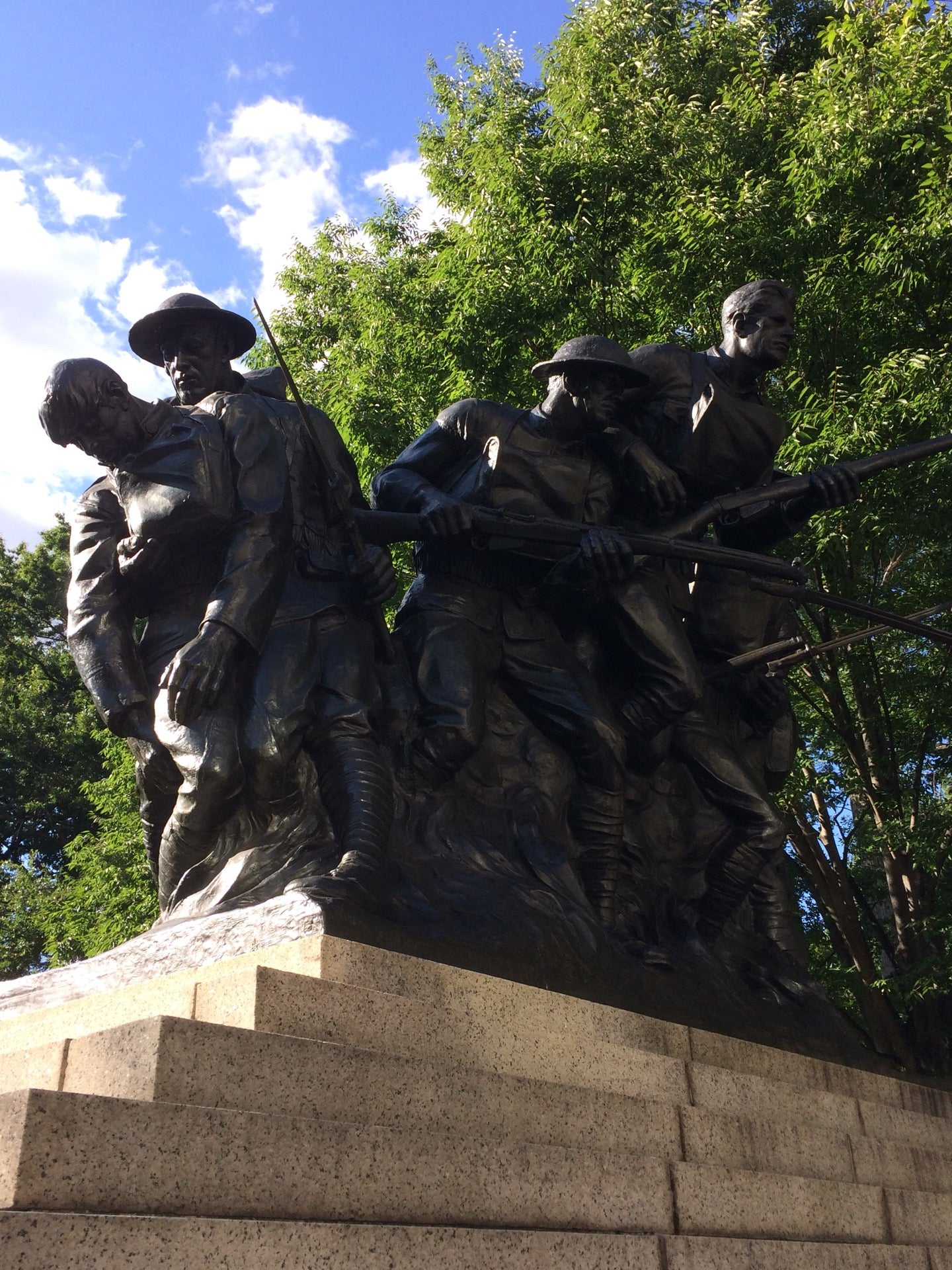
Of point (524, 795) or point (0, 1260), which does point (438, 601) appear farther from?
point (0, 1260)

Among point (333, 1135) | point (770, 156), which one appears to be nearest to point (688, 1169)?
point (333, 1135)

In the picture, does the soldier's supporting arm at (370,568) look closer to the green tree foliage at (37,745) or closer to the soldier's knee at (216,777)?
the soldier's knee at (216,777)

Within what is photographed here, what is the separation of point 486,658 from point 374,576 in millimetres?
795

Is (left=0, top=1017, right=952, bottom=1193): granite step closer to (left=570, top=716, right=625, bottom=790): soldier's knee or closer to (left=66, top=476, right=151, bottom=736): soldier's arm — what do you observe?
(left=570, top=716, right=625, bottom=790): soldier's knee

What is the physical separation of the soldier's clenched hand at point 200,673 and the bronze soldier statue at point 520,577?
108 centimetres

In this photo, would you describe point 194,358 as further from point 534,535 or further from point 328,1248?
point 328,1248

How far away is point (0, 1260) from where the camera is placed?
7.63 feet

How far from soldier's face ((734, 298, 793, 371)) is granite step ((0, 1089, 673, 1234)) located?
493cm

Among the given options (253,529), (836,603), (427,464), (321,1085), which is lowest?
(321,1085)

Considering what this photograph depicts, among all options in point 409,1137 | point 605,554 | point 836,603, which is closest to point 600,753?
point 605,554

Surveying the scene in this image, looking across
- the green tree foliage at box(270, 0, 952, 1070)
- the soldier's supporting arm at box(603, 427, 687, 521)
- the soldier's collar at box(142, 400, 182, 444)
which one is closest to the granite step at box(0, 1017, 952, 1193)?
the soldier's collar at box(142, 400, 182, 444)

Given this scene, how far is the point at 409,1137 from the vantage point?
3.34m

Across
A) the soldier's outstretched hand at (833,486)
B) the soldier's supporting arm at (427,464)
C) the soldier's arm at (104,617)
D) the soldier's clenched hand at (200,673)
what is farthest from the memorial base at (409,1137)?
the soldier's outstretched hand at (833,486)

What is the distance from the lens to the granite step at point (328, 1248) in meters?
2.42
